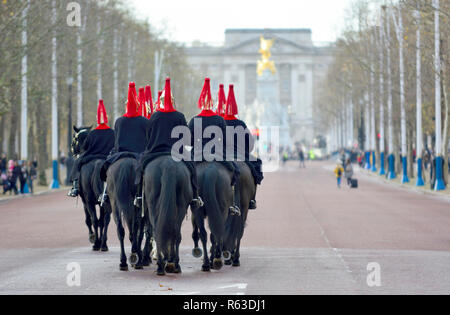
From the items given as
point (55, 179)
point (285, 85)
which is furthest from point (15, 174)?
point (285, 85)

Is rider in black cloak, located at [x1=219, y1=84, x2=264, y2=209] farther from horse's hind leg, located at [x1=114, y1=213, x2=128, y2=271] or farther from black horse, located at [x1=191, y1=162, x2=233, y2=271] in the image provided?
horse's hind leg, located at [x1=114, y1=213, x2=128, y2=271]

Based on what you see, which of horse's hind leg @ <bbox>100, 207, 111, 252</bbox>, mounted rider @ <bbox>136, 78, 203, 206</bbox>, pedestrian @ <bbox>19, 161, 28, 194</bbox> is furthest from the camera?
pedestrian @ <bbox>19, 161, 28, 194</bbox>

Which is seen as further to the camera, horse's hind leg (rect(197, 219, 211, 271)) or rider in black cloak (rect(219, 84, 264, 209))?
rider in black cloak (rect(219, 84, 264, 209))

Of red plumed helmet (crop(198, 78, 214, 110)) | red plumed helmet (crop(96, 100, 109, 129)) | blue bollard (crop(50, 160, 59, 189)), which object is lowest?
blue bollard (crop(50, 160, 59, 189))

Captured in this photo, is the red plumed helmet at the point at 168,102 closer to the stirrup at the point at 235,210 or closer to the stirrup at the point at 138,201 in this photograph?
the stirrup at the point at 138,201

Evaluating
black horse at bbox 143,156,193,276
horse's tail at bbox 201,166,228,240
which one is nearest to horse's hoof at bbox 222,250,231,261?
horse's tail at bbox 201,166,228,240

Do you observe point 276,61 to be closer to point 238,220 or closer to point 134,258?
point 238,220

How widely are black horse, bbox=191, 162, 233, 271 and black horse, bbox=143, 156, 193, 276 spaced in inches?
22.8

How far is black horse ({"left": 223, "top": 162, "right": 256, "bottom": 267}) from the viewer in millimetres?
14922

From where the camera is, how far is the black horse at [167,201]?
13.3 m

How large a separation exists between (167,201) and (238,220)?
229 centimetres

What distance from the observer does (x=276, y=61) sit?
185250 millimetres

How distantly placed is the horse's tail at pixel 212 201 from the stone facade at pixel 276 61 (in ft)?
546
